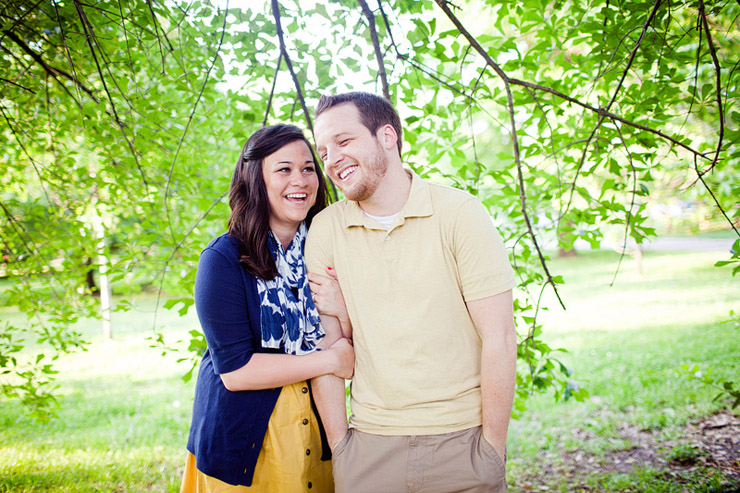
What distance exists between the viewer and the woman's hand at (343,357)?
1.91m

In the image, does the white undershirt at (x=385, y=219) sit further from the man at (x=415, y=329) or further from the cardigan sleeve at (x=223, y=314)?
the cardigan sleeve at (x=223, y=314)

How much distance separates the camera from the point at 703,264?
12984 mm

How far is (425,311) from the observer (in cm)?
180

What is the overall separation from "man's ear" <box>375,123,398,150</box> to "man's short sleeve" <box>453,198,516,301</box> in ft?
1.38

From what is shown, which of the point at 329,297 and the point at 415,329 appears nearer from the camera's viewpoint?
the point at 415,329

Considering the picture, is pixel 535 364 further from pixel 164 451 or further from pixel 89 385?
pixel 89 385

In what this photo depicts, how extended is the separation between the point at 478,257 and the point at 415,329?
0.35 meters

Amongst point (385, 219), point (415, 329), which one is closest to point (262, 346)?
point (415, 329)

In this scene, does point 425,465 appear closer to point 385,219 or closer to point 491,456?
point 491,456

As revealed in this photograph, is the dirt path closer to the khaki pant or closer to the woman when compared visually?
the khaki pant

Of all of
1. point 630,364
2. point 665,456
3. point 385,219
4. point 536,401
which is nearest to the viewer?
point 385,219

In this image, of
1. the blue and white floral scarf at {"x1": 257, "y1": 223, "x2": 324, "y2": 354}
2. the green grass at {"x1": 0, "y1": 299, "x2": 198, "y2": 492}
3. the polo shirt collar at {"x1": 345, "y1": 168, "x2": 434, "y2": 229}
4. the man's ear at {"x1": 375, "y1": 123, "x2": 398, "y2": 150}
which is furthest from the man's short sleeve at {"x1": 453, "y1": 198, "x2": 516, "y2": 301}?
the green grass at {"x1": 0, "y1": 299, "x2": 198, "y2": 492}

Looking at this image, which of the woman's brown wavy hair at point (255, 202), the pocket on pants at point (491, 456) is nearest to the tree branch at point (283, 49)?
the woman's brown wavy hair at point (255, 202)

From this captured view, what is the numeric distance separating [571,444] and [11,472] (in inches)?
194
